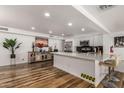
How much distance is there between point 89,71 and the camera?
3.28 metres

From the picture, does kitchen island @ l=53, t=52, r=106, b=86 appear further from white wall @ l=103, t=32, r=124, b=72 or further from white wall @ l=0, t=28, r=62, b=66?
white wall @ l=0, t=28, r=62, b=66

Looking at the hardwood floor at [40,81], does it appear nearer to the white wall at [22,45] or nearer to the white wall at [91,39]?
the white wall at [22,45]

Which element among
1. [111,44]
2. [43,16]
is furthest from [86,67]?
[111,44]

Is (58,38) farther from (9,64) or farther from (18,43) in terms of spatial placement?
(9,64)

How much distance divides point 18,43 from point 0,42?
3.52ft

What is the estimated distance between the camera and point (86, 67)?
340 centimetres

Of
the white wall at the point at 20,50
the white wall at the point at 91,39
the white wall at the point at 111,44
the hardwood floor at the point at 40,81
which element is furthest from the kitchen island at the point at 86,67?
the white wall at the point at 20,50

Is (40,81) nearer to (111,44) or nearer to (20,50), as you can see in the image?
(20,50)

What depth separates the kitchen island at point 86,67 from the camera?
3.04 meters

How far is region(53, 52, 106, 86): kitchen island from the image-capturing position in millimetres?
3039

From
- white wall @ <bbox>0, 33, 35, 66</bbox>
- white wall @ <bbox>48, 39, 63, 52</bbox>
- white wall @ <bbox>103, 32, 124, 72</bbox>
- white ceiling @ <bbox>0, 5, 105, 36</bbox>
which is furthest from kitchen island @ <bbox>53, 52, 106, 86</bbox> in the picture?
white wall @ <bbox>48, 39, 63, 52</bbox>

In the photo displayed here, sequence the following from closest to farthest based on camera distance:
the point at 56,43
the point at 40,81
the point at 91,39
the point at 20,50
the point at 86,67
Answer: the point at 40,81 < the point at 86,67 < the point at 20,50 < the point at 91,39 < the point at 56,43
